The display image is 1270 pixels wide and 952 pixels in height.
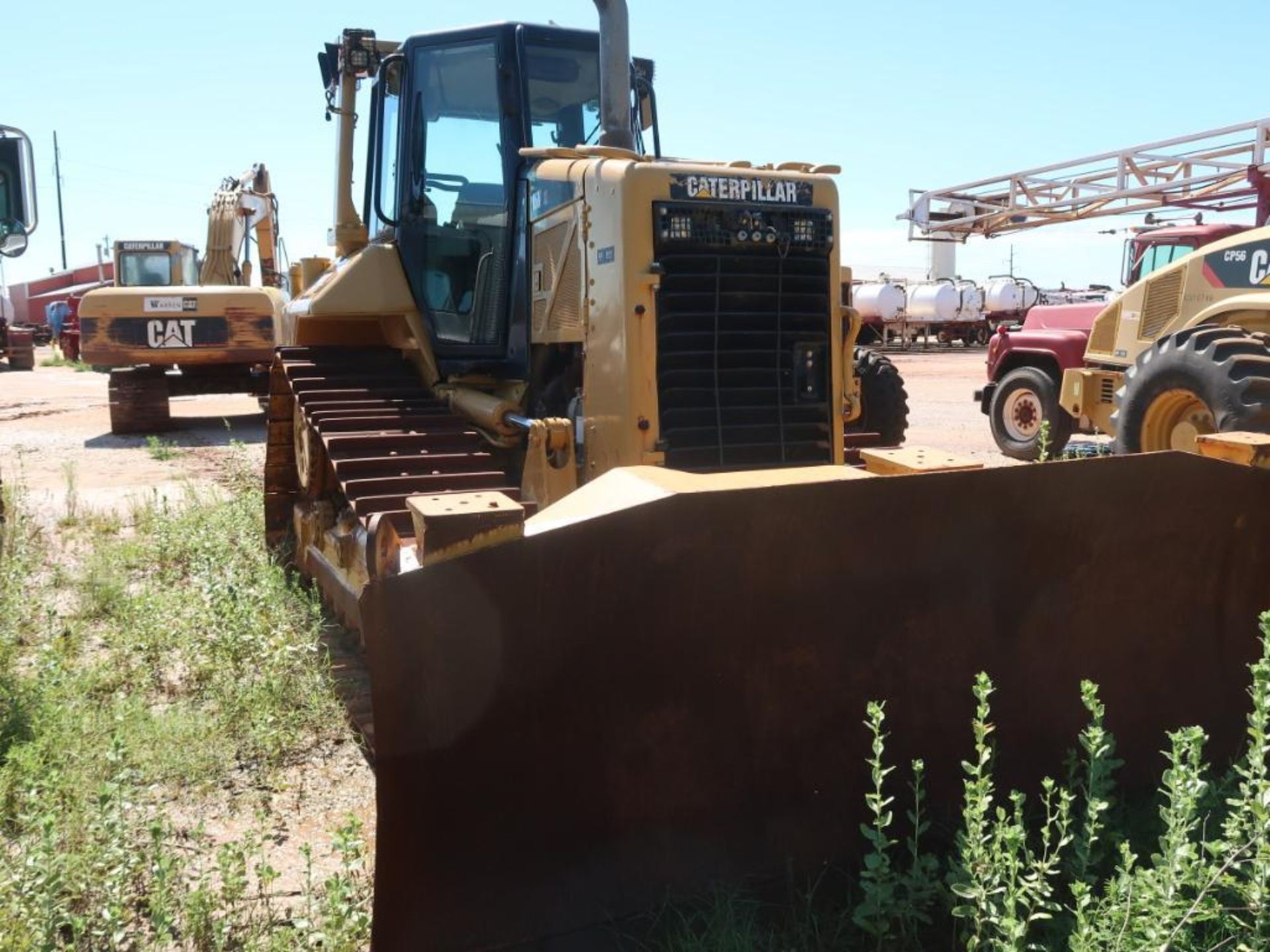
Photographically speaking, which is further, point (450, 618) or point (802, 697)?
point (802, 697)

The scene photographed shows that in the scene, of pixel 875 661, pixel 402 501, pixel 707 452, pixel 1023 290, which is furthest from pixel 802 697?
pixel 1023 290

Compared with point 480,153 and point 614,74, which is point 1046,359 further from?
point 614,74

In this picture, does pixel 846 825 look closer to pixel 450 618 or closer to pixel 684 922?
pixel 684 922

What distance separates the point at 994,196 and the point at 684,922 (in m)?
26.2

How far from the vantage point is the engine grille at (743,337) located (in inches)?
173

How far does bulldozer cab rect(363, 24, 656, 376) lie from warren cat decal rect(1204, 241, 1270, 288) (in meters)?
5.19

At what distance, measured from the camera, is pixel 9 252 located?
482 cm

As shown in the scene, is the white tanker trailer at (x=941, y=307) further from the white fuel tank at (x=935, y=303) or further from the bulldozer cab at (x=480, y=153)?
the bulldozer cab at (x=480, y=153)

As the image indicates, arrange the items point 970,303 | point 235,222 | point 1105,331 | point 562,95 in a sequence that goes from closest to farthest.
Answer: point 562,95
point 1105,331
point 235,222
point 970,303

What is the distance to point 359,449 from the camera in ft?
15.7

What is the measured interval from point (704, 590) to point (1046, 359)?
9691 mm

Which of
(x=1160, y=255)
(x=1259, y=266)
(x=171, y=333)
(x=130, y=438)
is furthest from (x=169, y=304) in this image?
(x=1259, y=266)

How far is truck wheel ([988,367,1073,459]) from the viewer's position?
1107 centimetres

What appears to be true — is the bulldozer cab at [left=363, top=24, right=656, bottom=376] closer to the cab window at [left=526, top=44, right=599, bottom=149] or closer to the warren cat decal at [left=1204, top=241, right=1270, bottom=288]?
the cab window at [left=526, top=44, right=599, bottom=149]
